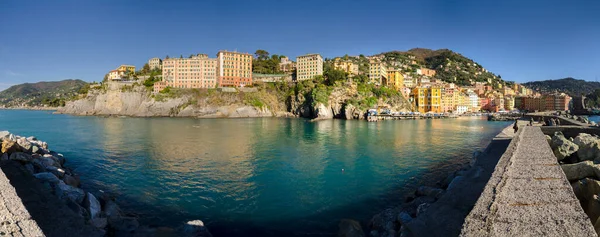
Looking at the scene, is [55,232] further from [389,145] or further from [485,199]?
[389,145]

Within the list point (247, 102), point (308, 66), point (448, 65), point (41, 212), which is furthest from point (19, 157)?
point (448, 65)

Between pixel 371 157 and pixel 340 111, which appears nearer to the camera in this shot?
pixel 371 157

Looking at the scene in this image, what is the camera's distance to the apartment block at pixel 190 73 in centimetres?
8119

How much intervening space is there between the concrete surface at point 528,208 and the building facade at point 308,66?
253 feet

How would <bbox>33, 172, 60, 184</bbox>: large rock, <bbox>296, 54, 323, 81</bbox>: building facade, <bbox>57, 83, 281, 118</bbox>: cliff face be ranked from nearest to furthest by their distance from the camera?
<bbox>33, 172, 60, 184</bbox>: large rock < <bbox>57, 83, 281, 118</bbox>: cliff face < <bbox>296, 54, 323, 81</bbox>: building facade

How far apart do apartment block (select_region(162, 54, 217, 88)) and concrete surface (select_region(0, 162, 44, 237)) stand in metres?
78.0

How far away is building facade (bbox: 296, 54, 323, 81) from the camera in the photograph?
273 feet

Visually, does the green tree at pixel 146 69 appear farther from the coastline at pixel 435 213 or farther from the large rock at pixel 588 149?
the large rock at pixel 588 149

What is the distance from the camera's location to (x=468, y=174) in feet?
35.1

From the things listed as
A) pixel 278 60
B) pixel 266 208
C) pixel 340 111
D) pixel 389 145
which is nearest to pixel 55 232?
pixel 266 208

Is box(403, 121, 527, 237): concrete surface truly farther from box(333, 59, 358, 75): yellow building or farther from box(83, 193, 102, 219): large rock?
box(333, 59, 358, 75): yellow building

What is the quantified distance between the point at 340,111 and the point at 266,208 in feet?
203

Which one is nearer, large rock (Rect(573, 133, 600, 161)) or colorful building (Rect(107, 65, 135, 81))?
large rock (Rect(573, 133, 600, 161))

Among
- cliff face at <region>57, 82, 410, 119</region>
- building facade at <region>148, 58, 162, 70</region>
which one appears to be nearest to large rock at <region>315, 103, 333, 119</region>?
cliff face at <region>57, 82, 410, 119</region>
